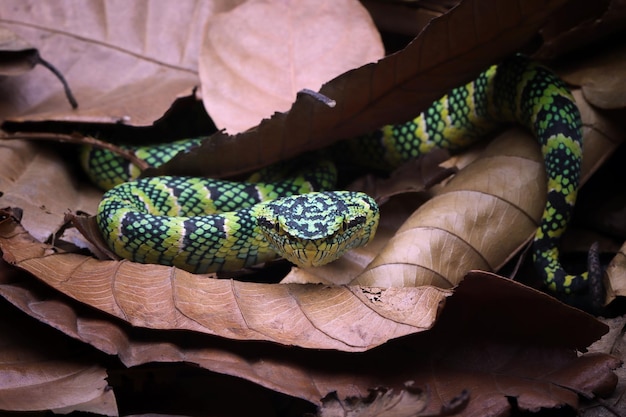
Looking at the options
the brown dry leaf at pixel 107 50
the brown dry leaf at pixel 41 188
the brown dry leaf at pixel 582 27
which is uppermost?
the brown dry leaf at pixel 582 27

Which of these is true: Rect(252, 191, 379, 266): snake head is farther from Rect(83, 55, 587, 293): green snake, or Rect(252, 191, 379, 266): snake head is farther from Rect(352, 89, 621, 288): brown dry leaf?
Rect(352, 89, 621, 288): brown dry leaf

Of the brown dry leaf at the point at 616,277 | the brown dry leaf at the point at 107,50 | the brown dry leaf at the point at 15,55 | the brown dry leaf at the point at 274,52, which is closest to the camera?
the brown dry leaf at the point at 616,277

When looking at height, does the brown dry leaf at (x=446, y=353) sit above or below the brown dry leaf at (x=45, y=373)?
above

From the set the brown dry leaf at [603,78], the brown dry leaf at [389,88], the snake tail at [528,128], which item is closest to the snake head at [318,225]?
the brown dry leaf at [389,88]

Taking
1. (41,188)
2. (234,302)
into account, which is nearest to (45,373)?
(234,302)

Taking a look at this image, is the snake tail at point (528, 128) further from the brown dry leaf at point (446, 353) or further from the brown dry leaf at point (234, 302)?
the brown dry leaf at point (234, 302)

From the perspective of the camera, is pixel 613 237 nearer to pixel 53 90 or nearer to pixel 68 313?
pixel 68 313

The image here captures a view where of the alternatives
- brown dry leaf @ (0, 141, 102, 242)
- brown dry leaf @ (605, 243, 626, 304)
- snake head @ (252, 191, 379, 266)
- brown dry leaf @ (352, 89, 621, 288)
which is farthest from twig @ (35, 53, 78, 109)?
brown dry leaf @ (605, 243, 626, 304)

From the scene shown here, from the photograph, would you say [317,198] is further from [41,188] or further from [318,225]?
[41,188]
